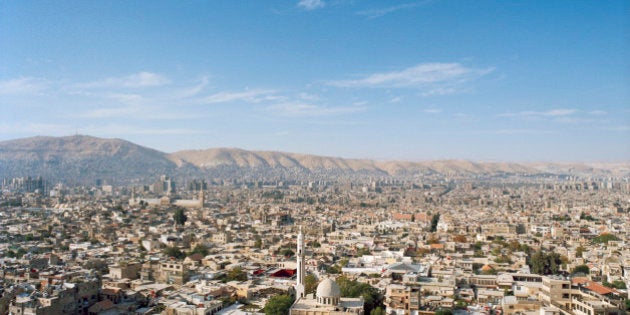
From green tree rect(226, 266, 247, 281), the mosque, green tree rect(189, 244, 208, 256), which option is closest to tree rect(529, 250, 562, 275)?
the mosque

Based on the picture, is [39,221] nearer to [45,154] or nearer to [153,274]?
[153,274]

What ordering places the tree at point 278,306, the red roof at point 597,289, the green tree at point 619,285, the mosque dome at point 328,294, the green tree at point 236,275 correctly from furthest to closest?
1. the green tree at point 236,275
2. the green tree at point 619,285
3. the red roof at point 597,289
4. the tree at point 278,306
5. the mosque dome at point 328,294

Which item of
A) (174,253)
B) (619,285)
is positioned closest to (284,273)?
(174,253)

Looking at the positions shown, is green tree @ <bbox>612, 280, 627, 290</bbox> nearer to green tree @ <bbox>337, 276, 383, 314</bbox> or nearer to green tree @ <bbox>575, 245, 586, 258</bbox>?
green tree @ <bbox>575, 245, 586, 258</bbox>

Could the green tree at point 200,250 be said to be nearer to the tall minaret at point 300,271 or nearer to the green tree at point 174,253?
the green tree at point 174,253

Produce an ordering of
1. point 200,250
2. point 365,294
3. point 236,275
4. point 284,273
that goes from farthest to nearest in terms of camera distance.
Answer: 1. point 200,250
2. point 284,273
3. point 236,275
4. point 365,294

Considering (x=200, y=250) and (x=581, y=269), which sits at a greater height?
(x=581, y=269)

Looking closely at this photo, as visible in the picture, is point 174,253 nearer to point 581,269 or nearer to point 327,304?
point 327,304

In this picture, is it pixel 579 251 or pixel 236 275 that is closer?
pixel 236 275

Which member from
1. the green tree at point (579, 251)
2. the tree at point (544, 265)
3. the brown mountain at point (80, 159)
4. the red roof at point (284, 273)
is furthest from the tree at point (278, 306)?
the brown mountain at point (80, 159)
